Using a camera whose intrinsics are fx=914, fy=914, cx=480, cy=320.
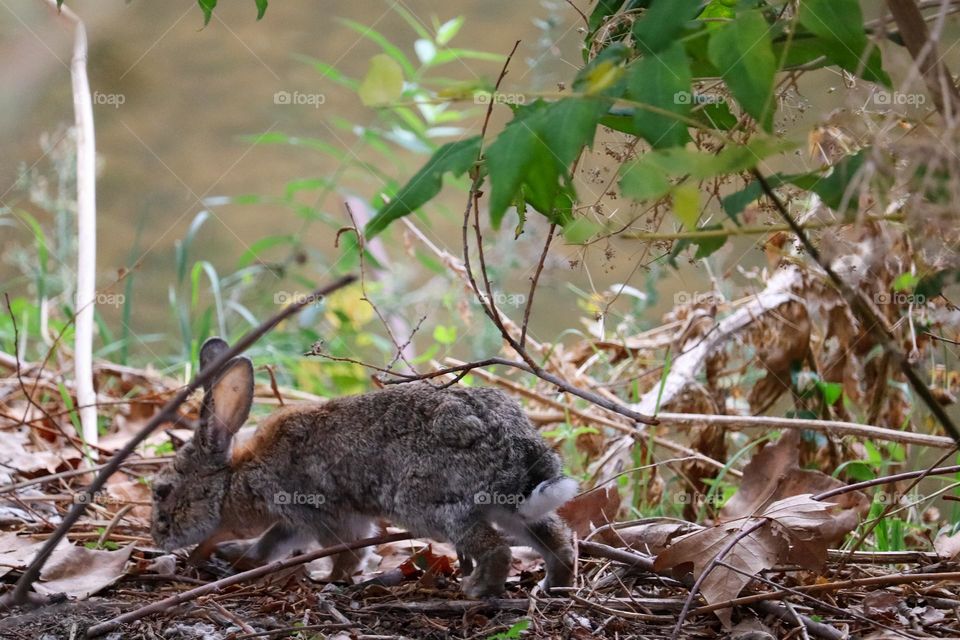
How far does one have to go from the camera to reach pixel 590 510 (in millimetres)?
3316

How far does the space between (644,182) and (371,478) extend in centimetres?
197

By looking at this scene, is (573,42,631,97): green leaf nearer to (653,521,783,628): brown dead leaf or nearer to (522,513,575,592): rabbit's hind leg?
(653,521,783,628): brown dead leaf

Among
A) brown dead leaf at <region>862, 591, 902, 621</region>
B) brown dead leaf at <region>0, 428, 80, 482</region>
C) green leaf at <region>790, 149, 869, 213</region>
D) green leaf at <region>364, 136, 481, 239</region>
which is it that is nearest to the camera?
green leaf at <region>364, 136, 481, 239</region>

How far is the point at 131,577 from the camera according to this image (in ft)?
10.2

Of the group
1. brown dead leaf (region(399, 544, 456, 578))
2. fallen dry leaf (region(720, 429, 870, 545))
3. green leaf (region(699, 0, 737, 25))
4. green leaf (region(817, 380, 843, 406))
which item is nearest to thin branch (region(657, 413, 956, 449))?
fallen dry leaf (region(720, 429, 870, 545))

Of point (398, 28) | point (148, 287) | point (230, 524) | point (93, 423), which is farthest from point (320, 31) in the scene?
point (230, 524)

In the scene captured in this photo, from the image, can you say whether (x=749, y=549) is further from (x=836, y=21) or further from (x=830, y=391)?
(x=830, y=391)

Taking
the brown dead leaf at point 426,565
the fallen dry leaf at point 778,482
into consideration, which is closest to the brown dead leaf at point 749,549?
the fallen dry leaf at point 778,482

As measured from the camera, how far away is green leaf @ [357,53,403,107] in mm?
1864

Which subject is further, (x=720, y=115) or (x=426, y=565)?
(x=426, y=565)

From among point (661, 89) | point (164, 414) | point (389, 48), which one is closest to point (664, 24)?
point (661, 89)

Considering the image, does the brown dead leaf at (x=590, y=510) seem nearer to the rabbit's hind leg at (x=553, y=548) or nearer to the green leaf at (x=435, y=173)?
Result: the rabbit's hind leg at (x=553, y=548)

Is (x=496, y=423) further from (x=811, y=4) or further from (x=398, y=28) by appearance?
(x=398, y=28)

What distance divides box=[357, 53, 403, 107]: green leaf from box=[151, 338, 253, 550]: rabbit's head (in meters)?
1.92
